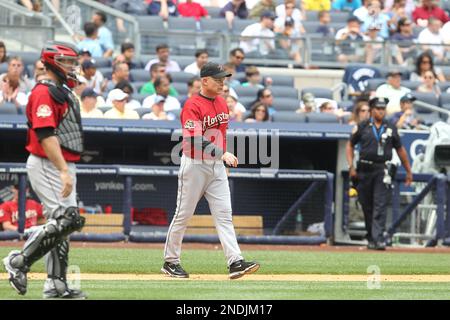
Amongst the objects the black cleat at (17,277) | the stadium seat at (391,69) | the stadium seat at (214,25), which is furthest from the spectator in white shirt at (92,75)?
the black cleat at (17,277)

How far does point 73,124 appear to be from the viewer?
8273 millimetres

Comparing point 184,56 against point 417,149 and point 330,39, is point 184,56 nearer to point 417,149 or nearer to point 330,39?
point 330,39

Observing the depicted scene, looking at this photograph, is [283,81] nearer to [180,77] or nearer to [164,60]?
[180,77]

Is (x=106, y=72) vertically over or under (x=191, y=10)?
under

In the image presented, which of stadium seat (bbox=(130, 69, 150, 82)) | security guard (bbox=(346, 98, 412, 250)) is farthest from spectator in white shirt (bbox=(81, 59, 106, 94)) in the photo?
security guard (bbox=(346, 98, 412, 250))

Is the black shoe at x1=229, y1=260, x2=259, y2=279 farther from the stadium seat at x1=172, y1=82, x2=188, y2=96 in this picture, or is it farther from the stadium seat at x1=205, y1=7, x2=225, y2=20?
the stadium seat at x1=205, y1=7, x2=225, y2=20

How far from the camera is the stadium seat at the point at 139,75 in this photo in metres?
18.5

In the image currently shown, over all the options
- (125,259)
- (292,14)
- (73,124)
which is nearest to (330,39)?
(292,14)

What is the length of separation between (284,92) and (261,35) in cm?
179

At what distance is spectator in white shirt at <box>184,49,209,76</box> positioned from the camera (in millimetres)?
18569

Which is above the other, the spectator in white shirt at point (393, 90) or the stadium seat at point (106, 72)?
the stadium seat at point (106, 72)

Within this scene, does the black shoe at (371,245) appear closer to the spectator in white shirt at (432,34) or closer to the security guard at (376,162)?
the security guard at (376,162)

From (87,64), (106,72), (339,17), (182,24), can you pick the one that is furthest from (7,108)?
(339,17)

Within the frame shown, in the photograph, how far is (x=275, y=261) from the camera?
1271cm
